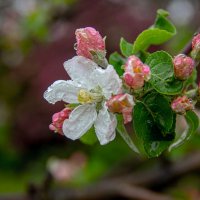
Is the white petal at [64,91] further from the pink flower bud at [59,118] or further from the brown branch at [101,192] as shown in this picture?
the brown branch at [101,192]

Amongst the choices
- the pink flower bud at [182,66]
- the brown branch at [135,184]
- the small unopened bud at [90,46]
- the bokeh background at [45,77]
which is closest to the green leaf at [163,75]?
the pink flower bud at [182,66]

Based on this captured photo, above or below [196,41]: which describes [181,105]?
below

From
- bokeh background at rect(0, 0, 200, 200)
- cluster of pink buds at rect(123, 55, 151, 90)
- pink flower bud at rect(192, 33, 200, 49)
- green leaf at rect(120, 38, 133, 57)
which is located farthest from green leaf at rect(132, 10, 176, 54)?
bokeh background at rect(0, 0, 200, 200)

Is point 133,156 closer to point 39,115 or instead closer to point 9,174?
point 39,115

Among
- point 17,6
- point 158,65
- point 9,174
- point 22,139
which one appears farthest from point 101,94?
point 17,6

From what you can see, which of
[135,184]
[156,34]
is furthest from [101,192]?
[156,34]

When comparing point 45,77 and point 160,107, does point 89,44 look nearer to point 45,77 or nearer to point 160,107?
point 160,107
